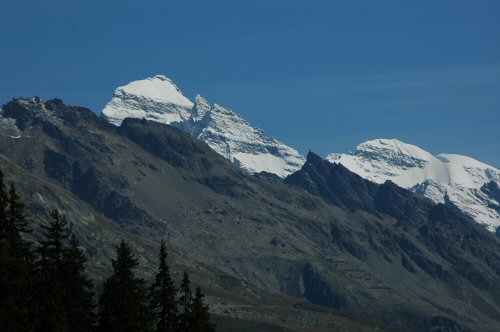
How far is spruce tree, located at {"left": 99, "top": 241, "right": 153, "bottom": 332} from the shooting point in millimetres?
106750

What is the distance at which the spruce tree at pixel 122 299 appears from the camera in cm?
10675

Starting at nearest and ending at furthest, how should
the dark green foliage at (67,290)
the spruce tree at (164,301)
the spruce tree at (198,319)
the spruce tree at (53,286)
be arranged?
the spruce tree at (53,286)
the dark green foliage at (67,290)
the spruce tree at (164,301)
the spruce tree at (198,319)

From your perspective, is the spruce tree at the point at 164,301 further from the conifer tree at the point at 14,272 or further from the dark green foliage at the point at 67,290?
the conifer tree at the point at 14,272

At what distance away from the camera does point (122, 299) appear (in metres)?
108

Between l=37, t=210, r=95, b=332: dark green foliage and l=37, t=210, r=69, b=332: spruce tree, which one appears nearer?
Result: l=37, t=210, r=69, b=332: spruce tree

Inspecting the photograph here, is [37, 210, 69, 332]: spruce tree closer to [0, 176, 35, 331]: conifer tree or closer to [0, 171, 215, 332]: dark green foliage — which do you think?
[0, 171, 215, 332]: dark green foliage

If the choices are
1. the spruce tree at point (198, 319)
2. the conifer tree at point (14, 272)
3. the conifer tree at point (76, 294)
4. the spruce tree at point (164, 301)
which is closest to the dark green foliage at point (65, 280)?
the conifer tree at point (76, 294)

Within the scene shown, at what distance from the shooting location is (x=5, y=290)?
99.6 meters

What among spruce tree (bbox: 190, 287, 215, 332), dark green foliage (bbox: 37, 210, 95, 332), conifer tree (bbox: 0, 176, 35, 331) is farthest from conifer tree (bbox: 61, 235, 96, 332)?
spruce tree (bbox: 190, 287, 215, 332)

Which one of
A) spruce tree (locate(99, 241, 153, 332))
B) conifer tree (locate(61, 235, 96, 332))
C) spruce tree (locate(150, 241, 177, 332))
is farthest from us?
spruce tree (locate(150, 241, 177, 332))

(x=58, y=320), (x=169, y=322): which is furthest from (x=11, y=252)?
(x=169, y=322)

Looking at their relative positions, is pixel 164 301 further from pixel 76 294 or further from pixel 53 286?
pixel 53 286

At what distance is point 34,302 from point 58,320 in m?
4.26

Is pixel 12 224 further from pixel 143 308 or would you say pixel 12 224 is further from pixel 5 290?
pixel 143 308
